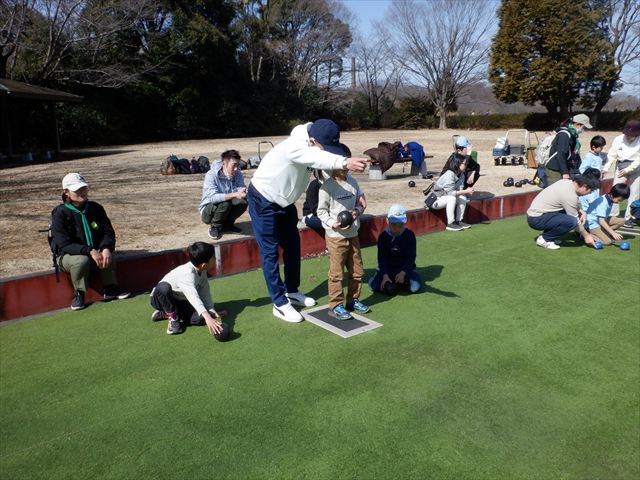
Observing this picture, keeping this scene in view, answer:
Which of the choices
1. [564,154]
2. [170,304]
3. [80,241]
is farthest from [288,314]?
[564,154]

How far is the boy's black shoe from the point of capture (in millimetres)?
4695

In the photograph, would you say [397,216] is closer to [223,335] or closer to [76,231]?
[223,335]

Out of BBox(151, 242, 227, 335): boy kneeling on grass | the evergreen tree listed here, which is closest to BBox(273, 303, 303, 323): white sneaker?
BBox(151, 242, 227, 335): boy kneeling on grass

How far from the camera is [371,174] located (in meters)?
13.3

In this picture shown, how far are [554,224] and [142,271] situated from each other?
483cm

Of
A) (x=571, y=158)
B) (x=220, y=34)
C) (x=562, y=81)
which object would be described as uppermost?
(x=220, y=34)

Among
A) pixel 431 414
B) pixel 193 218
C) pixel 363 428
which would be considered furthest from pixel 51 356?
pixel 193 218

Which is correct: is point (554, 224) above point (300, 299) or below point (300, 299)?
above

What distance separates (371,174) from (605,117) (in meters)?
27.2

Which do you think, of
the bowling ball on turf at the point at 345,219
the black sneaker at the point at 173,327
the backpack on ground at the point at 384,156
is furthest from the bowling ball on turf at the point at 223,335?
the backpack on ground at the point at 384,156

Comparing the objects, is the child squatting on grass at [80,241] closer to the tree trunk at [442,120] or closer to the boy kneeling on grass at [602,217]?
the boy kneeling on grass at [602,217]

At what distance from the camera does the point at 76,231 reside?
14.9 feet

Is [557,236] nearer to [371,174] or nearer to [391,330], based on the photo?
[391,330]

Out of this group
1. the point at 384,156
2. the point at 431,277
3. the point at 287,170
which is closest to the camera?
the point at 287,170
